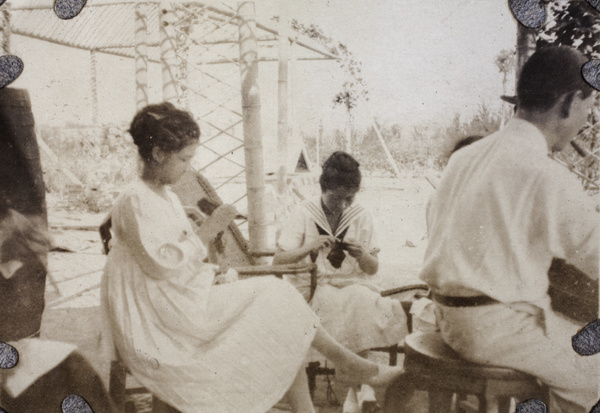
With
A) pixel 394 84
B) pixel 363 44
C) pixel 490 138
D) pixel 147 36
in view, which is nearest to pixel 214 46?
pixel 147 36

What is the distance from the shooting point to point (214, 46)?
2504 mm

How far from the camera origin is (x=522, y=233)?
7.23 feet

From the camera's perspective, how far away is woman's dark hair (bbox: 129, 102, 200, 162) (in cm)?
223

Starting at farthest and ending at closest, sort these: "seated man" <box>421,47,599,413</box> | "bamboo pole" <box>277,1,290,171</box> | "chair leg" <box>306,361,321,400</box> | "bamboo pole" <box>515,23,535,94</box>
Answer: "bamboo pole" <box>277,1,290,171</box> → "chair leg" <box>306,361,321,400</box> → "bamboo pole" <box>515,23,535,94</box> → "seated man" <box>421,47,599,413</box>

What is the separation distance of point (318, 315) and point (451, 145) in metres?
1.07

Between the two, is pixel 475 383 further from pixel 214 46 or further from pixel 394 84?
pixel 214 46

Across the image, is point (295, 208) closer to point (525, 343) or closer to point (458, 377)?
point (458, 377)

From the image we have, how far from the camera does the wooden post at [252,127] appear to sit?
247 cm

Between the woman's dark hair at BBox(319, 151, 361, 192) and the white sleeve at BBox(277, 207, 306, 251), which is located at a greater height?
the woman's dark hair at BBox(319, 151, 361, 192)

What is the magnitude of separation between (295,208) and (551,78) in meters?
1.34

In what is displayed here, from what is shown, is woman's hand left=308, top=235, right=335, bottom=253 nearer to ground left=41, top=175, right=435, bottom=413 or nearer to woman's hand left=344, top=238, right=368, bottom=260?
woman's hand left=344, top=238, right=368, bottom=260

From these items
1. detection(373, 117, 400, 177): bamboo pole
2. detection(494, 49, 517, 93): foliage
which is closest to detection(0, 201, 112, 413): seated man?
detection(373, 117, 400, 177): bamboo pole

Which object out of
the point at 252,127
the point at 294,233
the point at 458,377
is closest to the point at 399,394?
the point at 458,377

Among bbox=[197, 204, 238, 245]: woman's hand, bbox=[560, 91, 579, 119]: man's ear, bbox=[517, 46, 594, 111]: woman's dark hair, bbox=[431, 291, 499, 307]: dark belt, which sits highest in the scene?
bbox=[517, 46, 594, 111]: woman's dark hair
